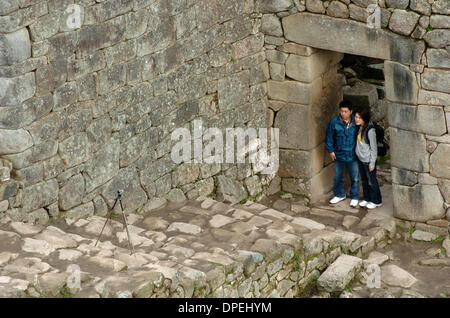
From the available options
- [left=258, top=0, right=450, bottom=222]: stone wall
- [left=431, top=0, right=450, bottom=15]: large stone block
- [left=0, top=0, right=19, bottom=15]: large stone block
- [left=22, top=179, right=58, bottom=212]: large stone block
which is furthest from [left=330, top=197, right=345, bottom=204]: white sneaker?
[left=0, top=0, right=19, bottom=15]: large stone block

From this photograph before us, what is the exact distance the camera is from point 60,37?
876cm

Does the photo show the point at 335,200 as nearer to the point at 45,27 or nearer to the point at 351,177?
the point at 351,177

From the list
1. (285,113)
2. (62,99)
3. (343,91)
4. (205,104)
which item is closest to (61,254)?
(62,99)

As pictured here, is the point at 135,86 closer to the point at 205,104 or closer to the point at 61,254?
the point at 205,104

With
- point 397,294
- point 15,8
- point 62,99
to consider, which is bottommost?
point 397,294

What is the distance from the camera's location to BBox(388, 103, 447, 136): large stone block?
1027 cm

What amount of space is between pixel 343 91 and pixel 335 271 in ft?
12.6

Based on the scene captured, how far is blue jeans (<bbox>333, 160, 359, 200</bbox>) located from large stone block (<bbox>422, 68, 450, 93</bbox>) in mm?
1495

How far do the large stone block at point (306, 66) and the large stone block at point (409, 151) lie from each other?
1.14m

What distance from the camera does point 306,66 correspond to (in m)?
11.0

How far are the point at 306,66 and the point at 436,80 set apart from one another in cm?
154

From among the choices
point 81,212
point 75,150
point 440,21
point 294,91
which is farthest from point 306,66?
point 81,212

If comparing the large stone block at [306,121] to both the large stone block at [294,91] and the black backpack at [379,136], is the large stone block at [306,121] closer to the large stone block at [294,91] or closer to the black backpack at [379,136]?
the large stone block at [294,91]

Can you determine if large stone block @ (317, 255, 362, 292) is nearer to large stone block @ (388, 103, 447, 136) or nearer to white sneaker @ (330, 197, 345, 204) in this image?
large stone block @ (388, 103, 447, 136)
